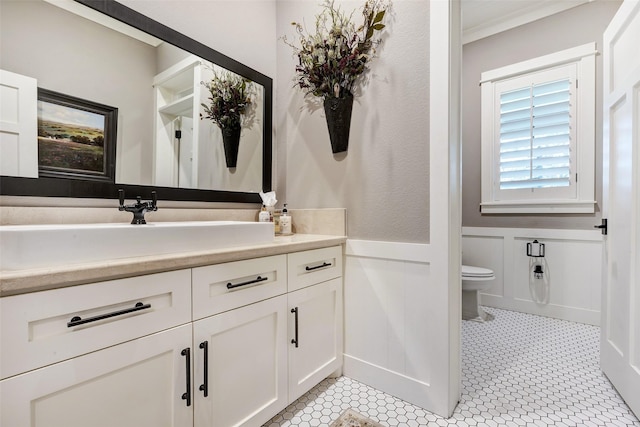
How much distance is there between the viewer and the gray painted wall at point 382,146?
145cm

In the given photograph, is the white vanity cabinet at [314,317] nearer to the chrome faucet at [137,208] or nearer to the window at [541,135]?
the chrome faucet at [137,208]

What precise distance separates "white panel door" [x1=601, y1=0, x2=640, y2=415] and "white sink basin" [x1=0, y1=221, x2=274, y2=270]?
5.98 ft

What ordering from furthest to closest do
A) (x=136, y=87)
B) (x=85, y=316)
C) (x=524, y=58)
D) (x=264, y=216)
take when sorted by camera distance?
(x=524, y=58), (x=264, y=216), (x=136, y=87), (x=85, y=316)

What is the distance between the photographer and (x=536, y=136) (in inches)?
105

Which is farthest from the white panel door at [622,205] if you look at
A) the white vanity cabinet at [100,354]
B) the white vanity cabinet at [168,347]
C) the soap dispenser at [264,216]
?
the white vanity cabinet at [100,354]

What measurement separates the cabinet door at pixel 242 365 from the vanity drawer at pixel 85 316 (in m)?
0.15

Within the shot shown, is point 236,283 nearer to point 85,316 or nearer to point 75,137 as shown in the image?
point 85,316

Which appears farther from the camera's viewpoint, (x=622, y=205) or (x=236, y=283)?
(x=622, y=205)

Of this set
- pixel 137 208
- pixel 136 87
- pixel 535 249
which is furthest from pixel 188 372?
pixel 535 249

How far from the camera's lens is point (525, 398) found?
1506 millimetres

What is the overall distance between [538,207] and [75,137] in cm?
329

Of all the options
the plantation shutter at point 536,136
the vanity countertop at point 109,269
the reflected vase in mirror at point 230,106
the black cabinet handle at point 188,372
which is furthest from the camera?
the plantation shutter at point 536,136

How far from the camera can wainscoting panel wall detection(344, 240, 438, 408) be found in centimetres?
144

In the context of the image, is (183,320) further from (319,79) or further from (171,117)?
(319,79)
